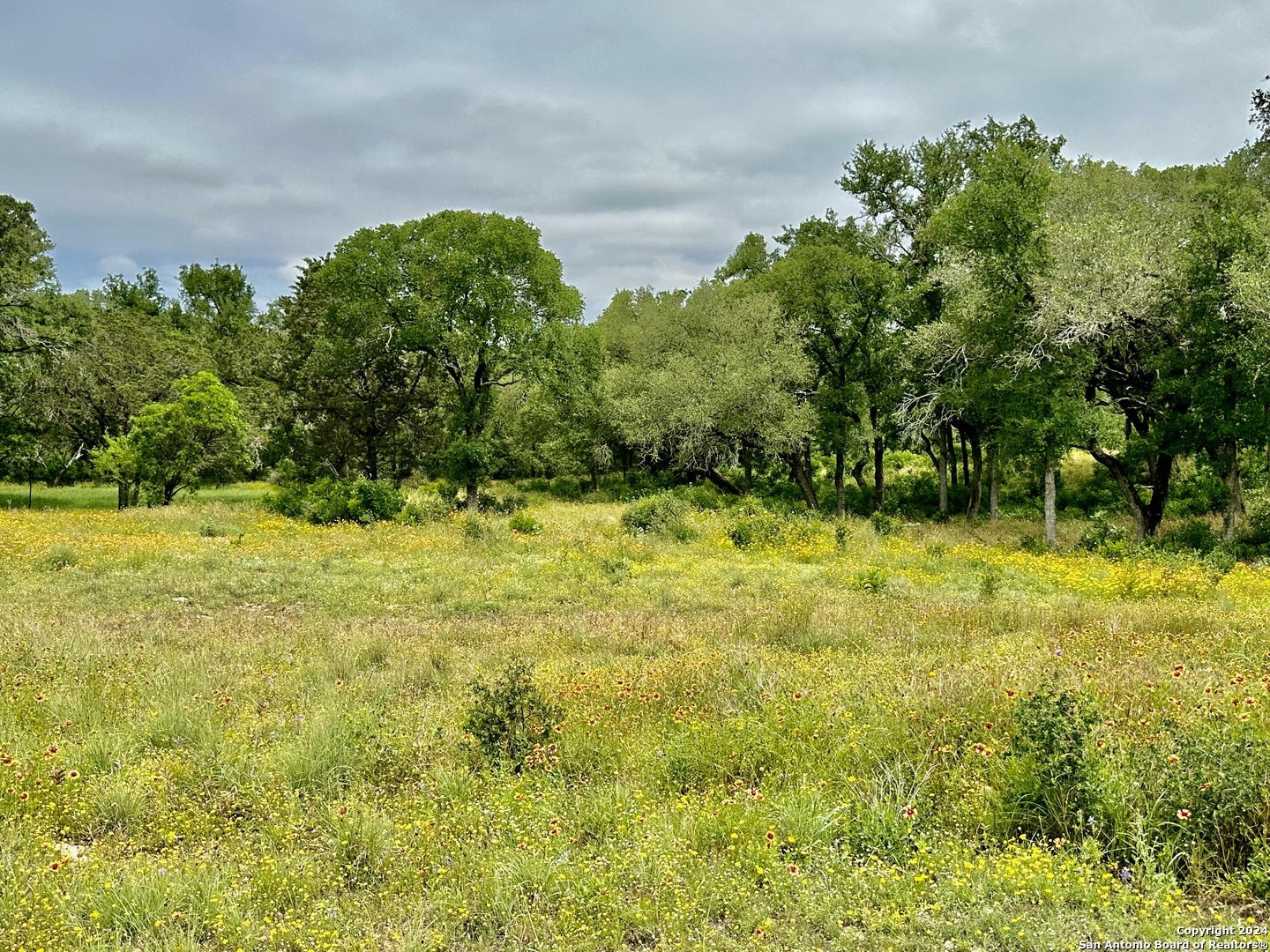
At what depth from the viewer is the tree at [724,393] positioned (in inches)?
1097

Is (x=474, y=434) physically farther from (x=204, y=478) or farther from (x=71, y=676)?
(x=71, y=676)

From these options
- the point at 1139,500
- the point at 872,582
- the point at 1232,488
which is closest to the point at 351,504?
the point at 872,582

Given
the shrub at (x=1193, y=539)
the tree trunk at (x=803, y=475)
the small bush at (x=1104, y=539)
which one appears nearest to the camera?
the small bush at (x=1104, y=539)

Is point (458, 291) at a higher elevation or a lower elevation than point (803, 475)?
higher

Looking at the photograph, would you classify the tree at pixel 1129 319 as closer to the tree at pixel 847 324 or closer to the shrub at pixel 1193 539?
the shrub at pixel 1193 539

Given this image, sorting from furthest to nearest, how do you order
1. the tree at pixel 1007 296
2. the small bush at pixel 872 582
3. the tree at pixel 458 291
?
the tree at pixel 458 291, the tree at pixel 1007 296, the small bush at pixel 872 582

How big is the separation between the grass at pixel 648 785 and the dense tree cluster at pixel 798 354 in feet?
35.3

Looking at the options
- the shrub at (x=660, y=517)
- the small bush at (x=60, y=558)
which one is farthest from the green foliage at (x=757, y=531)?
the small bush at (x=60, y=558)

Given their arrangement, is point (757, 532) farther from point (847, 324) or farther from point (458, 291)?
point (458, 291)

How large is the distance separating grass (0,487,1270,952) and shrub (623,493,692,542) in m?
10.8

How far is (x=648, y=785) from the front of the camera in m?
4.97

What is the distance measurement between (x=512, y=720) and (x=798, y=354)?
2451 centimetres

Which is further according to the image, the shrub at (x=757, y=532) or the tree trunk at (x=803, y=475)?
the tree trunk at (x=803, y=475)

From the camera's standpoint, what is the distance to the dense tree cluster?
1773 cm
